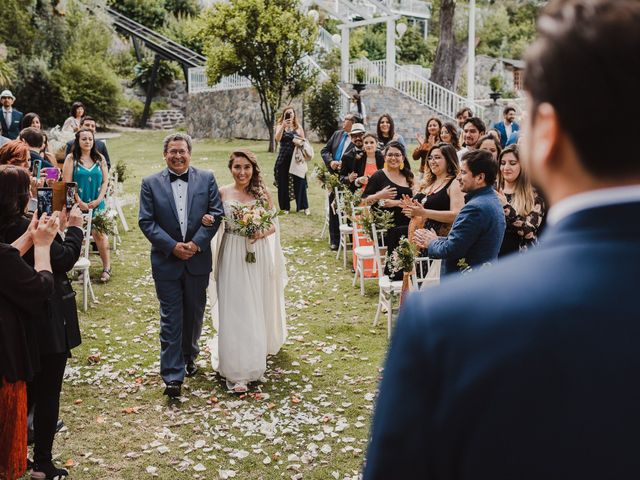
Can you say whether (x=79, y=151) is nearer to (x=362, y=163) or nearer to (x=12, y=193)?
(x=362, y=163)

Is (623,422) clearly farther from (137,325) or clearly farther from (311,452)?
(137,325)

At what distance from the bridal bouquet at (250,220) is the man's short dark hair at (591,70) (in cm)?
557

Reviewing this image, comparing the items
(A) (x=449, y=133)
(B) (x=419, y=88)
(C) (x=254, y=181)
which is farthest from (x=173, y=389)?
(B) (x=419, y=88)

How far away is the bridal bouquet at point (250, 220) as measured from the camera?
6.57 m

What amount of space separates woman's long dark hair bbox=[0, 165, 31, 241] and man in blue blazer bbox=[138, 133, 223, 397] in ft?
6.32

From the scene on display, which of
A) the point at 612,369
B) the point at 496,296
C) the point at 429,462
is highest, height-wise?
the point at 496,296

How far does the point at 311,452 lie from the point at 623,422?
14.9 feet

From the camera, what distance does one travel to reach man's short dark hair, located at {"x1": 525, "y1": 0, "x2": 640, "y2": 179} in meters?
1.01

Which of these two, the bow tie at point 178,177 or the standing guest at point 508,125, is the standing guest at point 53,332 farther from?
the standing guest at point 508,125

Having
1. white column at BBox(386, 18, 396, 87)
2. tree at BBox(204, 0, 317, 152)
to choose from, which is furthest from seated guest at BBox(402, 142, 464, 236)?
white column at BBox(386, 18, 396, 87)

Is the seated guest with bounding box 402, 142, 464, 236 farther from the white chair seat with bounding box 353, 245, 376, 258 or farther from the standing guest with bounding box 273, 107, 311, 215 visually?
the standing guest with bounding box 273, 107, 311, 215

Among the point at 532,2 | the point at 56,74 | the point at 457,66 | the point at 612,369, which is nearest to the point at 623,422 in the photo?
the point at 612,369

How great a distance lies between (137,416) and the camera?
6.04m

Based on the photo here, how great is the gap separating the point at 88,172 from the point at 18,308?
563cm
